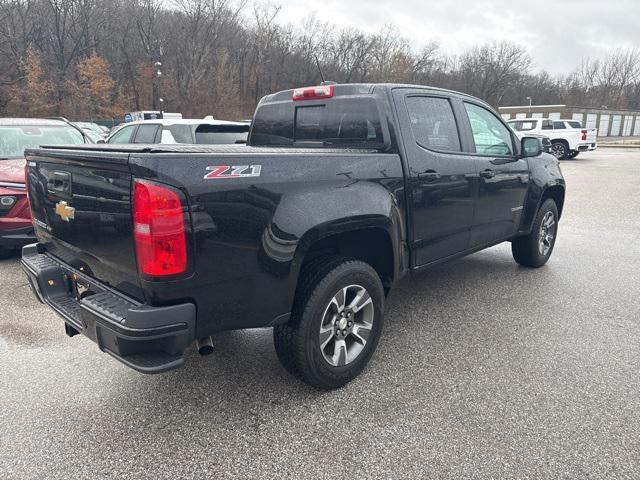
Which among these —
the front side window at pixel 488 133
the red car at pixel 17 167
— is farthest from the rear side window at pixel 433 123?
the red car at pixel 17 167

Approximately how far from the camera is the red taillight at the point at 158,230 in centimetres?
200

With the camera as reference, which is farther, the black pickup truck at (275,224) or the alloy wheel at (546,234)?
the alloy wheel at (546,234)

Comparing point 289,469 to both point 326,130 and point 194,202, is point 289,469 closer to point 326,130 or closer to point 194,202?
point 194,202

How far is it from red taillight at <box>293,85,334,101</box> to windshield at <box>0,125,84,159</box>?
15.1ft

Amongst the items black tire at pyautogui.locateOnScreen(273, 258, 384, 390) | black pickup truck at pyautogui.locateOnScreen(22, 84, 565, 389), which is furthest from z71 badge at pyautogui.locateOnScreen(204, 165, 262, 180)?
black tire at pyautogui.locateOnScreen(273, 258, 384, 390)

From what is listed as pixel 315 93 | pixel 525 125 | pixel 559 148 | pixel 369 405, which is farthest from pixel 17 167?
pixel 559 148

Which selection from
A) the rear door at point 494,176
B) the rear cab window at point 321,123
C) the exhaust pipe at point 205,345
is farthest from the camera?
the rear door at point 494,176

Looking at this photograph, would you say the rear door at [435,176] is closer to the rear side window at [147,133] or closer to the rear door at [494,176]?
the rear door at [494,176]

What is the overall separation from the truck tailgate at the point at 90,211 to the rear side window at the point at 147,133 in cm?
543

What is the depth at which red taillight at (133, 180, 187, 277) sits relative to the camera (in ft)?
6.56

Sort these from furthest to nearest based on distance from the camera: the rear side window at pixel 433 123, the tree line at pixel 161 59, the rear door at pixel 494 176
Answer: the tree line at pixel 161 59
the rear door at pixel 494 176
the rear side window at pixel 433 123

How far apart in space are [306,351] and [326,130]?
1.79m

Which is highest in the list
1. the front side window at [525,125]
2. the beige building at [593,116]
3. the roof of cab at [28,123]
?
the beige building at [593,116]

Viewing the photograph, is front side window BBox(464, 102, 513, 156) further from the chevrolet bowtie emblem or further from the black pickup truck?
the chevrolet bowtie emblem
